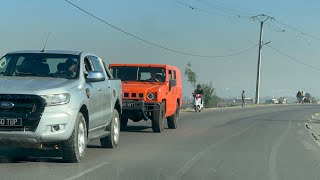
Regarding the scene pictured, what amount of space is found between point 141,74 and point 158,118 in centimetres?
172

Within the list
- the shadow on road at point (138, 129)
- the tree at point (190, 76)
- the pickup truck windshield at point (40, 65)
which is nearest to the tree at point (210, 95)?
the tree at point (190, 76)

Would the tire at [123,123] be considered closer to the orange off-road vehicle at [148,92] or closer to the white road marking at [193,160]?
the orange off-road vehicle at [148,92]

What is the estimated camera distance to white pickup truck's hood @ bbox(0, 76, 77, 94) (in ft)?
29.7

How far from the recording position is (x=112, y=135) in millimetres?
12391

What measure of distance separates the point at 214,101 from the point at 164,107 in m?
39.6

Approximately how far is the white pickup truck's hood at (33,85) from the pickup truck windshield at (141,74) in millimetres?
7648

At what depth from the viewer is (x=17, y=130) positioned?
29.5 feet

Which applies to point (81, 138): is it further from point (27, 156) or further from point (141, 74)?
point (141, 74)

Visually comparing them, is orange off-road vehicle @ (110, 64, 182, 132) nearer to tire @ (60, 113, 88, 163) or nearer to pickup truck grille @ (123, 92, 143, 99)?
pickup truck grille @ (123, 92, 143, 99)

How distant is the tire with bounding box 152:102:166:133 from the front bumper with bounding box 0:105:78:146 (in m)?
7.32

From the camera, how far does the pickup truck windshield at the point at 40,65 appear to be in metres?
10.3

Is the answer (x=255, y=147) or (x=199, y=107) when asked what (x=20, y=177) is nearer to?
(x=255, y=147)

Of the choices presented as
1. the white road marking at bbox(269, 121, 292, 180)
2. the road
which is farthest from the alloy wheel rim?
the white road marking at bbox(269, 121, 292, 180)

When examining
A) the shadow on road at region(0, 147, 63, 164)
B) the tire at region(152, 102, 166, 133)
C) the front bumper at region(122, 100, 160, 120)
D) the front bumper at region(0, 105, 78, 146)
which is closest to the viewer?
the front bumper at region(0, 105, 78, 146)
